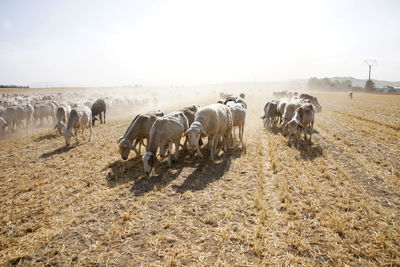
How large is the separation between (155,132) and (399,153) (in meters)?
11.6

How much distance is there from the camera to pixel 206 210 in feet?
18.7

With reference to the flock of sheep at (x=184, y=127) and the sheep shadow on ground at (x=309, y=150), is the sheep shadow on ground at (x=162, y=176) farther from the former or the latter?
the sheep shadow on ground at (x=309, y=150)

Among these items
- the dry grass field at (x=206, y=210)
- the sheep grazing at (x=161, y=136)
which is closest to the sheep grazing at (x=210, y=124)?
the sheep grazing at (x=161, y=136)

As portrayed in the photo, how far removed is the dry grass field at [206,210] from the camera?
13.8 feet

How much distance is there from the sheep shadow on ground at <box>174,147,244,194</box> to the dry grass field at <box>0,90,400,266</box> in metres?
0.04

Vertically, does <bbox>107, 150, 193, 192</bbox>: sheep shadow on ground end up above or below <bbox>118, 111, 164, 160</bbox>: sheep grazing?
below

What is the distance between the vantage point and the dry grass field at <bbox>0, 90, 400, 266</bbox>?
421cm

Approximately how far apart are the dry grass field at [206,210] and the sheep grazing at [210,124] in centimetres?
112

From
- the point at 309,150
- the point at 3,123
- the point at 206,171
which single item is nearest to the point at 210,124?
the point at 206,171

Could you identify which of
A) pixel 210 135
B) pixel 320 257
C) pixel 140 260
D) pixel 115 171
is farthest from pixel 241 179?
pixel 115 171

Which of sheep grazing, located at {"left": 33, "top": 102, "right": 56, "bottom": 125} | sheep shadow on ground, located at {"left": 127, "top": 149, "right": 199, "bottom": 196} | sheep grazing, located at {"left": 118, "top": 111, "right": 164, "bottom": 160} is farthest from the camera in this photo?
sheep grazing, located at {"left": 33, "top": 102, "right": 56, "bottom": 125}

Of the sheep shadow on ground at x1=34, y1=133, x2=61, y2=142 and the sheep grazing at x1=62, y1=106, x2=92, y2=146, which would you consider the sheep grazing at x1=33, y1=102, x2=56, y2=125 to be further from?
the sheep grazing at x1=62, y1=106, x2=92, y2=146

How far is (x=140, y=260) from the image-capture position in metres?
4.08

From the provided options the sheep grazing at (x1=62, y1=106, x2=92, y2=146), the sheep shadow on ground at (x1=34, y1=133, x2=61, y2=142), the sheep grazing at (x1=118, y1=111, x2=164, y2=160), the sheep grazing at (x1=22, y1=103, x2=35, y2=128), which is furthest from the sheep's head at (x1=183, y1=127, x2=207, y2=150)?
the sheep grazing at (x1=22, y1=103, x2=35, y2=128)
